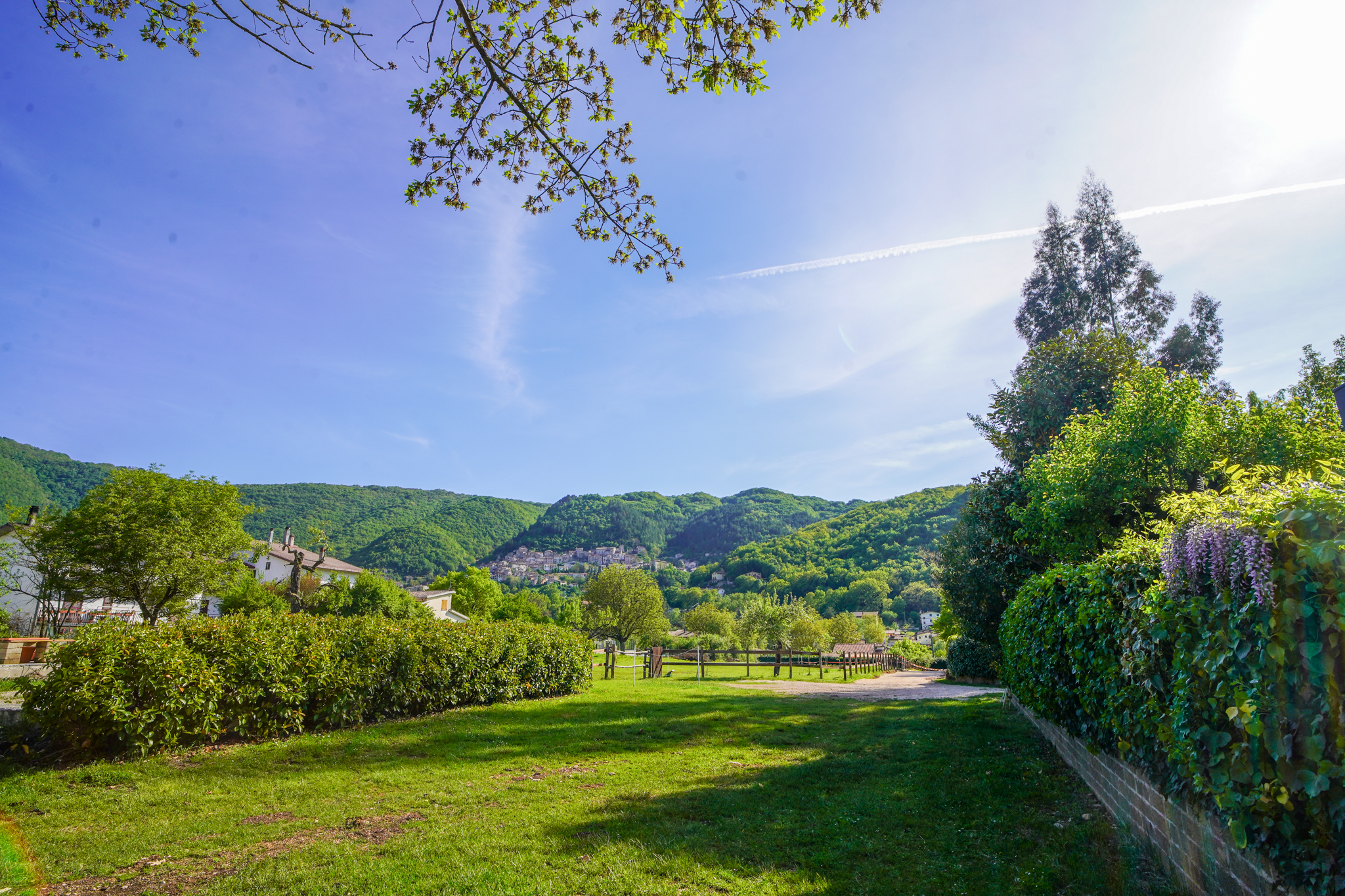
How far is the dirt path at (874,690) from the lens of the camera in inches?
687

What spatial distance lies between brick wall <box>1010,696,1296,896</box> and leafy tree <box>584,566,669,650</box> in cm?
3513

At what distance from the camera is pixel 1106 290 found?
74.4 ft

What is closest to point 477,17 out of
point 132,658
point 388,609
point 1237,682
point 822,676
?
point 1237,682

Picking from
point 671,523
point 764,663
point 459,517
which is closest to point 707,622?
point 764,663

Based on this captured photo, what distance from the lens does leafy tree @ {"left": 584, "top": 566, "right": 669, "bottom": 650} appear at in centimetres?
4022

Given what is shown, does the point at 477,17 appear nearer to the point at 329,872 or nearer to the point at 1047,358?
the point at 329,872

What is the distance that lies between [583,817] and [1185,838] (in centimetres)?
449

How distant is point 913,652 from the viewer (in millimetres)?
63281

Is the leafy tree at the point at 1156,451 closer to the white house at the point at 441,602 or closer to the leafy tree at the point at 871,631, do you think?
the white house at the point at 441,602

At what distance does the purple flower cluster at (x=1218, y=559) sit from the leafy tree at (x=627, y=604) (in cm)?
3717

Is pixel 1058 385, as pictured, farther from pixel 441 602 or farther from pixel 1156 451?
pixel 441 602

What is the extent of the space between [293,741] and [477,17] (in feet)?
30.2

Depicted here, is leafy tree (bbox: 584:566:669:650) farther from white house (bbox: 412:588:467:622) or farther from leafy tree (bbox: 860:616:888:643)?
leafy tree (bbox: 860:616:888:643)

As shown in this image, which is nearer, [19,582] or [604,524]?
[19,582]
